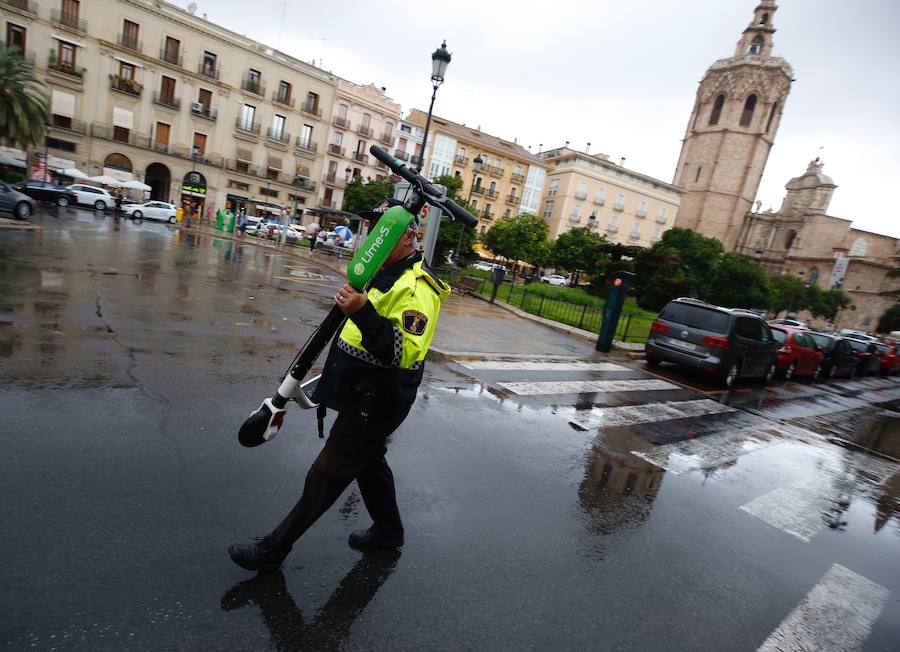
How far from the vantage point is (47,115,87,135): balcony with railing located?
3241cm

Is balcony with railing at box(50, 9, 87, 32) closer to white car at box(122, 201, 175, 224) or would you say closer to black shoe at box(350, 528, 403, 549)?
white car at box(122, 201, 175, 224)

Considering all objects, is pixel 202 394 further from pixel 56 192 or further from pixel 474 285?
pixel 56 192

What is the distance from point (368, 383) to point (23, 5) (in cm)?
4472

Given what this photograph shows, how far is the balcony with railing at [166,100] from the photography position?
35.7m

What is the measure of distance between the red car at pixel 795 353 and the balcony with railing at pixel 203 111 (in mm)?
40383

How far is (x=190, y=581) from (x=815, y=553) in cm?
442

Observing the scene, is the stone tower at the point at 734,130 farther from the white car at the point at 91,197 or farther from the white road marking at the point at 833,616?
the white road marking at the point at 833,616

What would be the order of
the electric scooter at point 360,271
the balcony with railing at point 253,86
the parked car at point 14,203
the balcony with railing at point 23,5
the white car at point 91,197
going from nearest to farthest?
the electric scooter at point 360,271 < the parked car at point 14,203 < the white car at point 91,197 < the balcony with railing at point 23,5 < the balcony with railing at point 253,86

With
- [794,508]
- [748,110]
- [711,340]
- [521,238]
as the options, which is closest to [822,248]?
[748,110]

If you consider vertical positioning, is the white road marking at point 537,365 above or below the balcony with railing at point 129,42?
below

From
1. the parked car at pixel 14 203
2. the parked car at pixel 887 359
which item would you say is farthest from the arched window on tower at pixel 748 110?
the parked car at pixel 14 203

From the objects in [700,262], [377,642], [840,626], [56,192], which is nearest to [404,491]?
[377,642]

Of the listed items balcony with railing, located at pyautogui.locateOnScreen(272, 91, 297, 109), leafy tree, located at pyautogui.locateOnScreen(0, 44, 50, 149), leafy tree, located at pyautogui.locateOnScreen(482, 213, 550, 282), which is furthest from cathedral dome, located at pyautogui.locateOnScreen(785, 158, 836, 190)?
leafy tree, located at pyautogui.locateOnScreen(0, 44, 50, 149)

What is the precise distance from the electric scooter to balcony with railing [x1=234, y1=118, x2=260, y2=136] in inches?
1705
